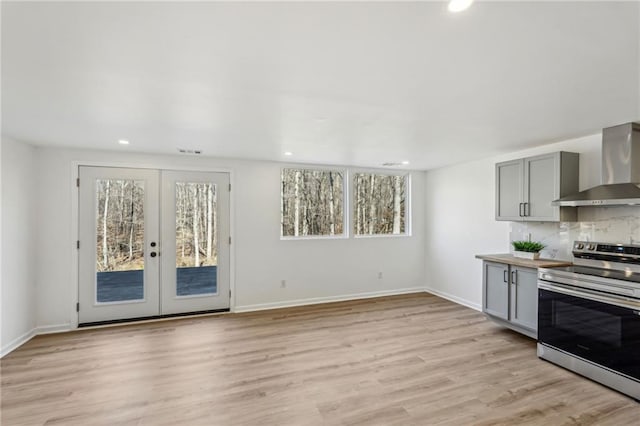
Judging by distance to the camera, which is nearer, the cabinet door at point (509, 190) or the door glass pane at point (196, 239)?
the cabinet door at point (509, 190)

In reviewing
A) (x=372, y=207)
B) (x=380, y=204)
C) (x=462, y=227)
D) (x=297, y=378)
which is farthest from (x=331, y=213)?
(x=297, y=378)

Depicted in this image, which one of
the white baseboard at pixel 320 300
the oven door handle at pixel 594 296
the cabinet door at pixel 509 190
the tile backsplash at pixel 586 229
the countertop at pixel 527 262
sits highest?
the cabinet door at pixel 509 190

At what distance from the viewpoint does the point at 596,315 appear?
2.80 metres

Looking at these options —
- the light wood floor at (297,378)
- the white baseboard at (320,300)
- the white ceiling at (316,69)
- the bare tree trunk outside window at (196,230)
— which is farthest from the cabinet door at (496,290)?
the bare tree trunk outside window at (196,230)

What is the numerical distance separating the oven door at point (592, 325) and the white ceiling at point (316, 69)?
1.69 metres

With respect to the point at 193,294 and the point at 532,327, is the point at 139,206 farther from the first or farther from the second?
the point at 532,327

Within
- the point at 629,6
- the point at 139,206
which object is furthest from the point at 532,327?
the point at 139,206

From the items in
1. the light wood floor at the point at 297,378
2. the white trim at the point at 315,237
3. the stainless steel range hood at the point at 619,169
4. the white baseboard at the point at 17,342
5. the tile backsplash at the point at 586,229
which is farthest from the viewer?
the white trim at the point at 315,237

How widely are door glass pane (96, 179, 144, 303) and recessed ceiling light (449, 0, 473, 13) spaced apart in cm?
446

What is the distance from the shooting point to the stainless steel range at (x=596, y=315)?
101 inches

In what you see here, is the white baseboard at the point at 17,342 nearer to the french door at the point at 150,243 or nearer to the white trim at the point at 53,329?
the white trim at the point at 53,329

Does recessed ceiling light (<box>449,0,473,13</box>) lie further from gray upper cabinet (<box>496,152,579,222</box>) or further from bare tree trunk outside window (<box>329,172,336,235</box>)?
bare tree trunk outside window (<box>329,172,336,235</box>)

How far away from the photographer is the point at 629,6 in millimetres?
1351

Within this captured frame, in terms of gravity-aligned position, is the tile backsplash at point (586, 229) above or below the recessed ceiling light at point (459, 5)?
below
